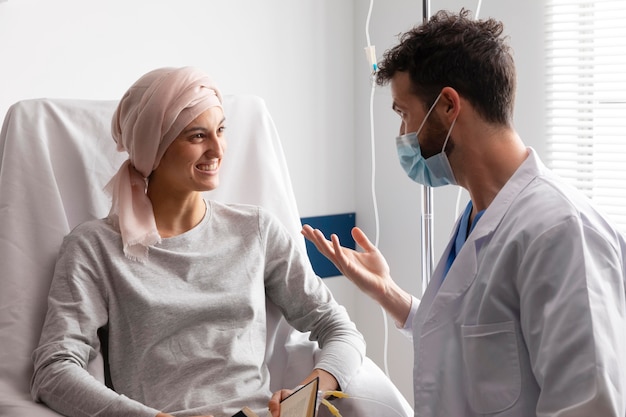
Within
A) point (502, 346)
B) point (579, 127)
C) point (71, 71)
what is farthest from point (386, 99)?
point (502, 346)

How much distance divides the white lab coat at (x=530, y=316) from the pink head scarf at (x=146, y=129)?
0.68 metres

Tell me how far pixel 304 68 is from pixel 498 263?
1789mm

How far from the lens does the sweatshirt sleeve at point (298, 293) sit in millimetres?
1911

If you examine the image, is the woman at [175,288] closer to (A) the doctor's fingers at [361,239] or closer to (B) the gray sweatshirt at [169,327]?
(B) the gray sweatshirt at [169,327]

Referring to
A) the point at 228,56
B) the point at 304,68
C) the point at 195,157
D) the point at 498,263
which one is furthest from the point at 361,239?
the point at 304,68

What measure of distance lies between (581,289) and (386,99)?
74.4 inches

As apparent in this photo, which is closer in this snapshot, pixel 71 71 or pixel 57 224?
pixel 57 224

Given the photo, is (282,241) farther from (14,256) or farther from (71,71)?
(71,71)

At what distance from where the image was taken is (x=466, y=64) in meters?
1.45

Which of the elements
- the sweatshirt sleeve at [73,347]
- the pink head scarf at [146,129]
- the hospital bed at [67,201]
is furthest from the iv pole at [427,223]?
the sweatshirt sleeve at [73,347]

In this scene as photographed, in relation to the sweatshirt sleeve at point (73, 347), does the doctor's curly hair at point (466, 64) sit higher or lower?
higher

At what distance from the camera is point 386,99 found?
9.74 feet

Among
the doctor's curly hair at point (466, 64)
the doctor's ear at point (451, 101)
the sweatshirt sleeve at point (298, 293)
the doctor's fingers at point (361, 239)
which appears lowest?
the sweatshirt sleeve at point (298, 293)

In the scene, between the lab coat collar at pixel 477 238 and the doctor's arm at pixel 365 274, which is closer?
the lab coat collar at pixel 477 238
